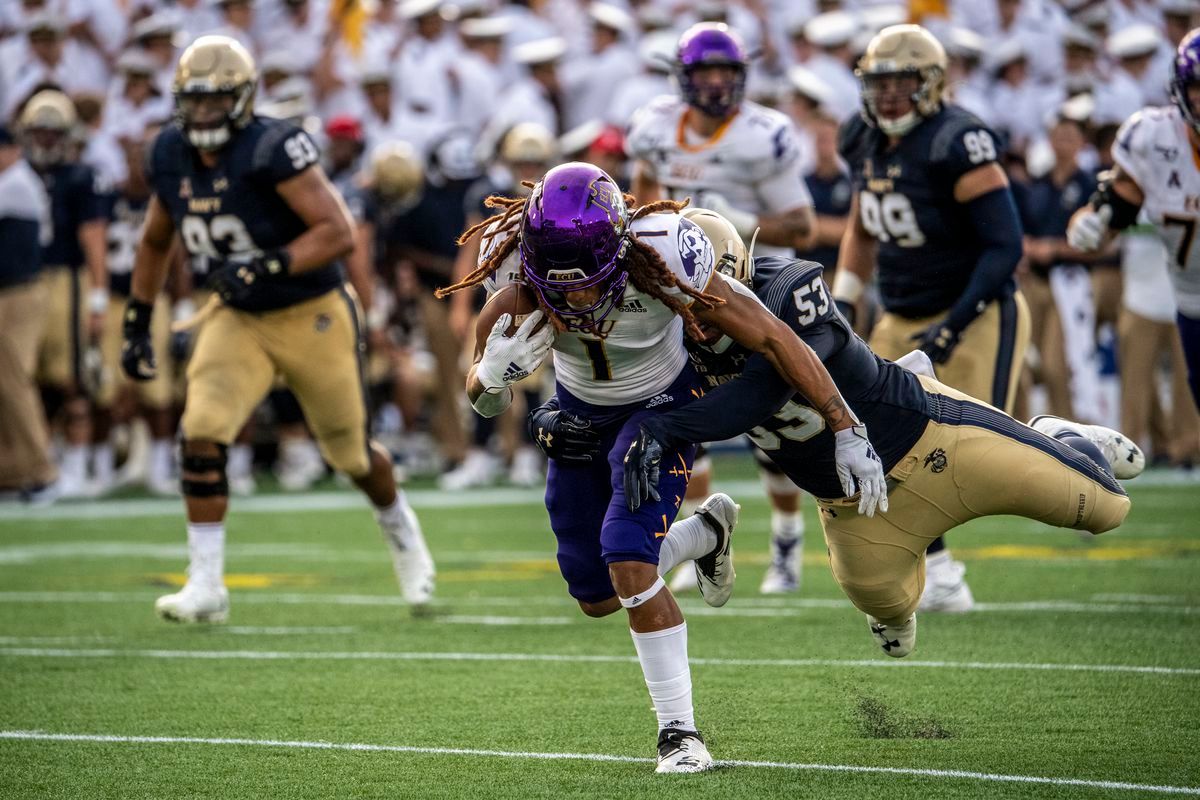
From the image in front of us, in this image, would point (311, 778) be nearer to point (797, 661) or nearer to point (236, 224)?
point (797, 661)

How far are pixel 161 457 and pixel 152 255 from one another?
5162 mm

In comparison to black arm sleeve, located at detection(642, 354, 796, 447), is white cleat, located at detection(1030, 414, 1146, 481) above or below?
below

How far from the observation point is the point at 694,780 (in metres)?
3.85

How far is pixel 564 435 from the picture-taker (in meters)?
4.39

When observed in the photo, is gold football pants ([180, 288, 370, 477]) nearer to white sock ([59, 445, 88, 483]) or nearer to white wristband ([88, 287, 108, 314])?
white wristband ([88, 287, 108, 314])

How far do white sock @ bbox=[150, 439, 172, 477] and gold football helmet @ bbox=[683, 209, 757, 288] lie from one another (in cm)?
776

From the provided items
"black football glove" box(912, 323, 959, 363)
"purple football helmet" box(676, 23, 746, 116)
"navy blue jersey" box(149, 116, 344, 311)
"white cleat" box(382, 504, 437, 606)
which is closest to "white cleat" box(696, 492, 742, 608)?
"black football glove" box(912, 323, 959, 363)

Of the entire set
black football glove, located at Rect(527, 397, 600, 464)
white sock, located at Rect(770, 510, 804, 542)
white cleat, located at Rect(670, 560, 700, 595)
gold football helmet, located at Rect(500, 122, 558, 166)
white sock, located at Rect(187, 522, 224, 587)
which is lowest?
gold football helmet, located at Rect(500, 122, 558, 166)

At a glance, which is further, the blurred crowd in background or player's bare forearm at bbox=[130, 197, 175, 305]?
the blurred crowd in background

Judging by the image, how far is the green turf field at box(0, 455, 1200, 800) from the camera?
12.9 ft

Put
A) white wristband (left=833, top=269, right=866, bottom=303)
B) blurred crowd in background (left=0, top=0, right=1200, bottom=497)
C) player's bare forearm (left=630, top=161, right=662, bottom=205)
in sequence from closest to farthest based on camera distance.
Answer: white wristband (left=833, top=269, right=866, bottom=303), player's bare forearm (left=630, top=161, right=662, bottom=205), blurred crowd in background (left=0, top=0, right=1200, bottom=497)

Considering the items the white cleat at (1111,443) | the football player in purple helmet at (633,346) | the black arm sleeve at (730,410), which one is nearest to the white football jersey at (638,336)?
the football player in purple helmet at (633,346)

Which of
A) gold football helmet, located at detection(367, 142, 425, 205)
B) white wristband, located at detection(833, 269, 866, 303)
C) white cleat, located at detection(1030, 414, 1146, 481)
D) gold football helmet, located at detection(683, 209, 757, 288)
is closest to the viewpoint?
gold football helmet, located at detection(683, 209, 757, 288)

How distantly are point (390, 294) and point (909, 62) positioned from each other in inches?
270
